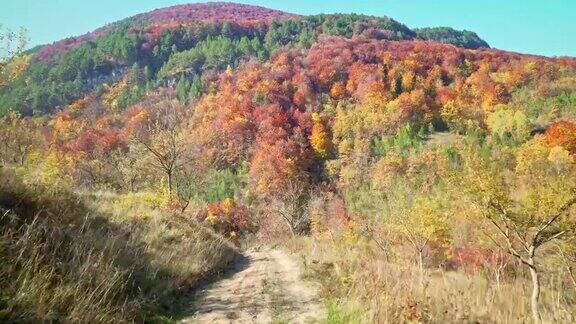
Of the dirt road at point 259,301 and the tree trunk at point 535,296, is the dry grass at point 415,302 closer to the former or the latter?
the tree trunk at point 535,296

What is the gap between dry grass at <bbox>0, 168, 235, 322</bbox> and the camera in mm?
5312

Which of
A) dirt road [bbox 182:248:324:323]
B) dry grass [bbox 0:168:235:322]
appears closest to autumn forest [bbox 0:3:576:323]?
dry grass [bbox 0:168:235:322]

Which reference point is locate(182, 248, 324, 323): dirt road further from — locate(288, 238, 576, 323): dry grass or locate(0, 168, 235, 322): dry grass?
locate(0, 168, 235, 322): dry grass

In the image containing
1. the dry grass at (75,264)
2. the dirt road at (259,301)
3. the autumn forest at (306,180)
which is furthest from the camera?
the dirt road at (259,301)

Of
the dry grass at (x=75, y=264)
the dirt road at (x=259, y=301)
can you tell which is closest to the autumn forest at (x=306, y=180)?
the dry grass at (x=75, y=264)

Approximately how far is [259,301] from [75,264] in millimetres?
3998

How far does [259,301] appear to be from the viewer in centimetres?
924

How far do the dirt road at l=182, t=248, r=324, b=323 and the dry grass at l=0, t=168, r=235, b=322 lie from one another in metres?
0.74

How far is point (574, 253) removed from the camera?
23.8 metres

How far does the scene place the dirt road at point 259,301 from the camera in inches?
309

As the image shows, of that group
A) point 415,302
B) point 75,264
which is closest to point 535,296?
point 415,302

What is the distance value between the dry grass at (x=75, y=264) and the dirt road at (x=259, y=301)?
74 cm

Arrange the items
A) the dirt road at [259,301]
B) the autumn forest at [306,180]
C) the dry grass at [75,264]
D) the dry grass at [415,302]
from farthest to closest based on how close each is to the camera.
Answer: the dirt road at [259,301], the autumn forest at [306,180], the dry grass at [415,302], the dry grass at [75,264]

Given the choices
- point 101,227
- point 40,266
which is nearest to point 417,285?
point 40,266
